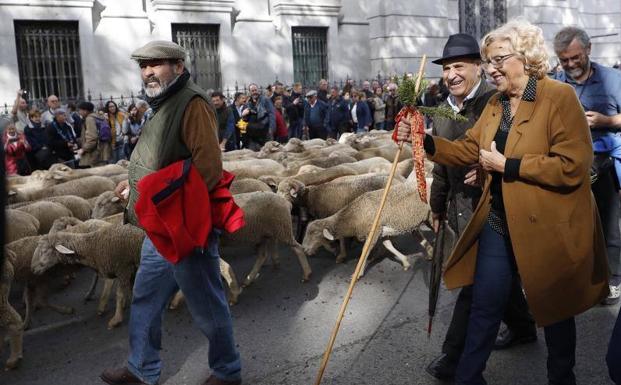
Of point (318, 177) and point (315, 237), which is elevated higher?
point (318, 177)

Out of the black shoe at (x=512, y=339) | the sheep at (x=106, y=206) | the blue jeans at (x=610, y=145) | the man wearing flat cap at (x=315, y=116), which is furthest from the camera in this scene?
the man wearing flat cap at (x=315, y=116)

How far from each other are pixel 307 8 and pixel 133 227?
1564cm

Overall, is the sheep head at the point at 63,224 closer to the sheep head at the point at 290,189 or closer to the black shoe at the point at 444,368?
the sheep head at the point at 290,189

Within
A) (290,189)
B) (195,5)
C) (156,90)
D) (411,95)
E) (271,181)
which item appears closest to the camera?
(411,95)

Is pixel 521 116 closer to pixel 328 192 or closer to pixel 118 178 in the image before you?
pixel 328 192

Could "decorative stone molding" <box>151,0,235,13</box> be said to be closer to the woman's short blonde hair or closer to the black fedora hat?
the black fedora hat

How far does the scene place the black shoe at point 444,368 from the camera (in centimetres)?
370

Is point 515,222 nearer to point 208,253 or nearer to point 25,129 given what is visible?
point 208,253

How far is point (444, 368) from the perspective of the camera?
3.72 metres

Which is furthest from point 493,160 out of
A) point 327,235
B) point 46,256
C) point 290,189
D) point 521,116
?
point 290,189

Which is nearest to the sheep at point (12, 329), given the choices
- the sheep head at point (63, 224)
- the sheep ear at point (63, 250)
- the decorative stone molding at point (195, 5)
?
the sheep ear at point (63, 250)

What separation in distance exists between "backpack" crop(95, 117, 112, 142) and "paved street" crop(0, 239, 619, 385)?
6107mm

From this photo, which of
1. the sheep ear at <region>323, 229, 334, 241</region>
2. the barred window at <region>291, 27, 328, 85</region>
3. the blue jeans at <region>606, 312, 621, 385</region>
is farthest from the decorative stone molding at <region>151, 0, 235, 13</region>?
the blue jeans at <region>606, 312, 621, 385</region>

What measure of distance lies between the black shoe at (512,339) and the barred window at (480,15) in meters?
21.6
